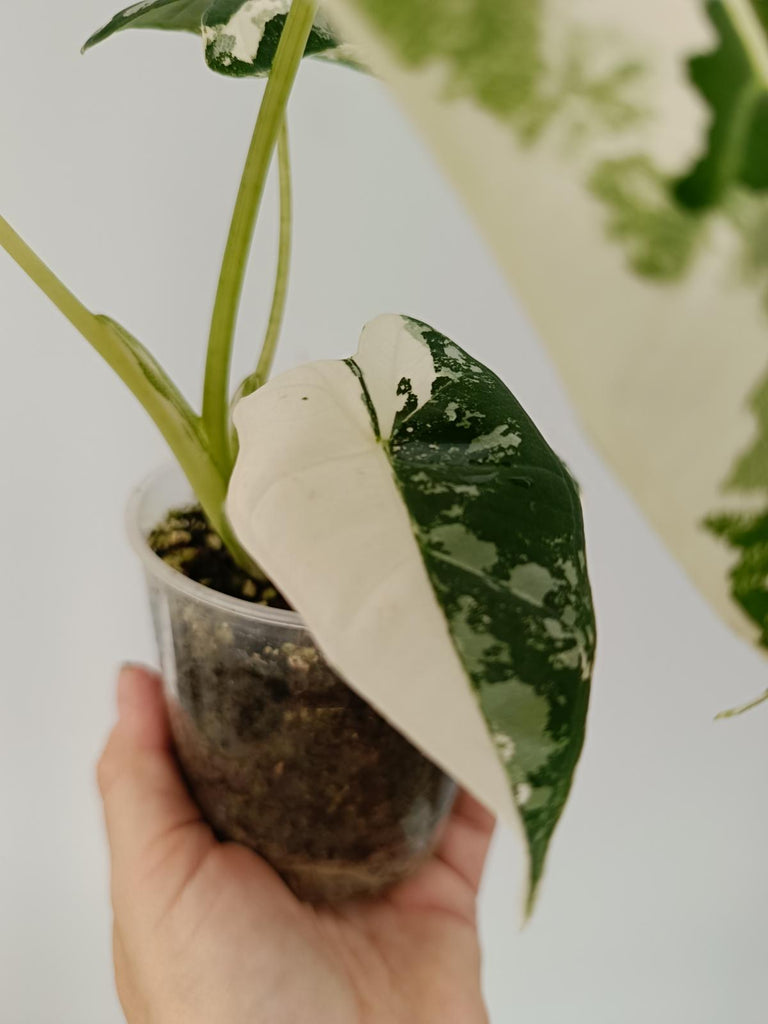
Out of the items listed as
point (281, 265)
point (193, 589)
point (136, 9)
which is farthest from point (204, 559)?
point (136, 9)

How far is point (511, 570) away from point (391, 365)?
0.39ft

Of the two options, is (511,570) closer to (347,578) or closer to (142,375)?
(347,578)

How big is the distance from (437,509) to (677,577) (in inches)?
19.6

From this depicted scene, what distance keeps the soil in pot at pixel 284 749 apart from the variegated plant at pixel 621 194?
0.86ft

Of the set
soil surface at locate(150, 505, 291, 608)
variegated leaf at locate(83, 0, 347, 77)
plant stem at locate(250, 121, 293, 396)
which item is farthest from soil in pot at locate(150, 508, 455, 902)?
variegated leaf at locate(83, 0, 347, 77)

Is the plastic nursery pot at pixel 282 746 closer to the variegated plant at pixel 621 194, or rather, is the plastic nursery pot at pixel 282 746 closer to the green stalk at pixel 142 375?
the green stalk at pixel 142 375

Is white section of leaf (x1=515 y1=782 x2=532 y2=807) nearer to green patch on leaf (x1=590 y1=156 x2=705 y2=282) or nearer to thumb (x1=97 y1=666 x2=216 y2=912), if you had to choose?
green patch on leaf (x1=590 y1=156 x2=705 y2=282)

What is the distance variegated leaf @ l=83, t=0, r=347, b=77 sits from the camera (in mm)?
367

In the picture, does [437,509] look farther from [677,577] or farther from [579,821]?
→ [579,821]

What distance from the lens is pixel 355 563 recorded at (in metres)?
0.20

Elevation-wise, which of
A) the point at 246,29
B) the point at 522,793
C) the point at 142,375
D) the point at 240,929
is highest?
Result: the point at 246,29

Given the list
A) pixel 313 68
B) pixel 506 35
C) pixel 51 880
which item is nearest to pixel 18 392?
pixel 313 68

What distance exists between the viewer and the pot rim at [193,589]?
14.0 inches

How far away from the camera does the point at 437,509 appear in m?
0.22
